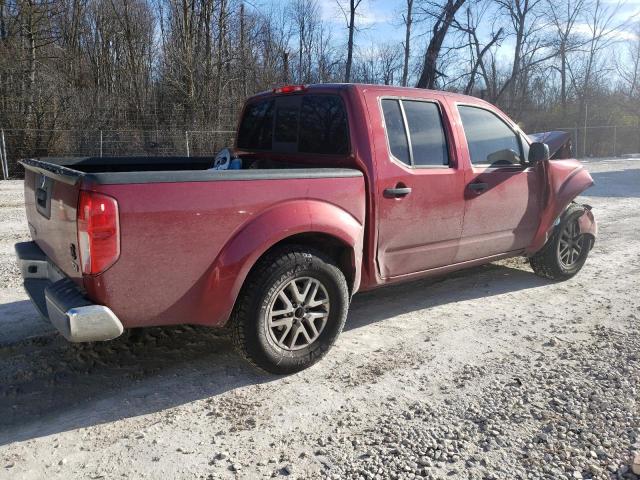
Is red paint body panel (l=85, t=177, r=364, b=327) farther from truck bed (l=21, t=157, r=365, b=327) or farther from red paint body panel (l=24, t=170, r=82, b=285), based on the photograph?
red paint body panel (l=24, t=170, r=82, b=285)

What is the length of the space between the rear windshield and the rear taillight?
180 cm

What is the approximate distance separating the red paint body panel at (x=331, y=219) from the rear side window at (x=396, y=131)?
8cm

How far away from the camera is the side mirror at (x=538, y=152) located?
4918 millimetres

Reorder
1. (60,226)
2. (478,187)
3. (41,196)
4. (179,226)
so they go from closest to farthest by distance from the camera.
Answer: (179,226)
(60,226)
(41,196)
(478,187)

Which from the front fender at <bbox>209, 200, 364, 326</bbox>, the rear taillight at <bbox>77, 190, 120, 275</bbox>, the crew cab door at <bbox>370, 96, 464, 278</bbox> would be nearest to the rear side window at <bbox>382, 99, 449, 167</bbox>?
the crew cab door at <bbox>370, 96, 464, 278</bbox>

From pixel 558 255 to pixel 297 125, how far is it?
3138mm

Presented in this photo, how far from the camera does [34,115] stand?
1806 cm

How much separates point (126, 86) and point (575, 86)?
33454 mm

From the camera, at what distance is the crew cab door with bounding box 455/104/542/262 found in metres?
4.62

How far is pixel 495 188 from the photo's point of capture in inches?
187

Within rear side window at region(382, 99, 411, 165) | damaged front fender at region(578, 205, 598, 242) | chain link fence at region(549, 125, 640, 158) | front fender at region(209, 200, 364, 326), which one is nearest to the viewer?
front fender at region(209, 200, 364, 326)

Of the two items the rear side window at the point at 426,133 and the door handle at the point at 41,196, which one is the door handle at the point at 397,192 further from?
the door handle at the point at 41,196

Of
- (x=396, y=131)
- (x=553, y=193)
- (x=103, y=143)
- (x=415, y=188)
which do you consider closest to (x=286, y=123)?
(x=396, y=131)

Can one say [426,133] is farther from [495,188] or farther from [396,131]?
[495,188]
